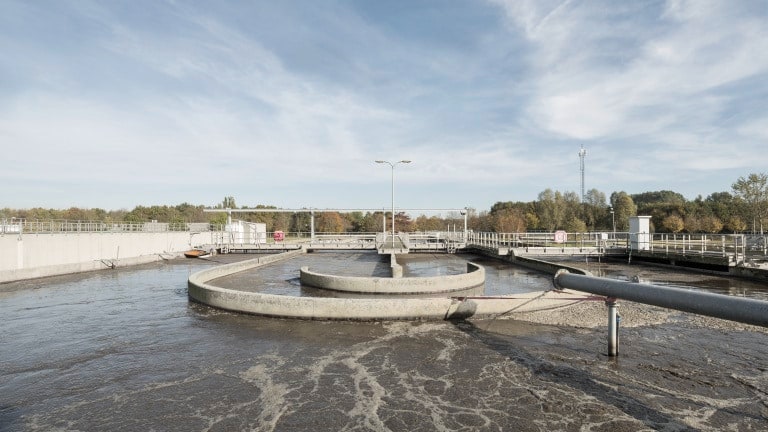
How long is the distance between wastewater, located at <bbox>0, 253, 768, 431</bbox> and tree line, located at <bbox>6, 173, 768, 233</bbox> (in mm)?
43683

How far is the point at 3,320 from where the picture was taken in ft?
38.1

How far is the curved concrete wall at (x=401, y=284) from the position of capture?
14055 millimetres

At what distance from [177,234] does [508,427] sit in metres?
36.9

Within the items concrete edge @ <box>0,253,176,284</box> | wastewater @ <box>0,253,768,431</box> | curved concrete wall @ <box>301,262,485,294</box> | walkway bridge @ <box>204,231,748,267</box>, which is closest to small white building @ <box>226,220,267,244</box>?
walkway bridge @ <box>204,231,748,267</box>

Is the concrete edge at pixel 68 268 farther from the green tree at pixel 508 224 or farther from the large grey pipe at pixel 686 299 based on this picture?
the green tree at pixel 508 224

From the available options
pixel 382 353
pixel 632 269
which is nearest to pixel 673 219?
pixel 632 269

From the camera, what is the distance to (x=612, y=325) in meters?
7.53

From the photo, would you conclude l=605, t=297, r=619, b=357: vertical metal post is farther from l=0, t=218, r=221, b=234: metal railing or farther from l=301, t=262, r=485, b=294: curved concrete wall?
l=0, t=218, r=221, b=234: metal railing

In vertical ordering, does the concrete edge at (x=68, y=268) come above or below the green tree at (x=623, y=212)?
below

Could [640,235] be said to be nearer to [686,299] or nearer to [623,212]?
[686,299]

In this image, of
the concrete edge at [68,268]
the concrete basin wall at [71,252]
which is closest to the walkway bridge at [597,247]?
the concrete basin wall at [71,252]

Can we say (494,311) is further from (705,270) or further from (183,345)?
(705,270)

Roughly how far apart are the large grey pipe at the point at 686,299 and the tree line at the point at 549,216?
151 ft

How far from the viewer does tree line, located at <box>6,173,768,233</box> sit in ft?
217
